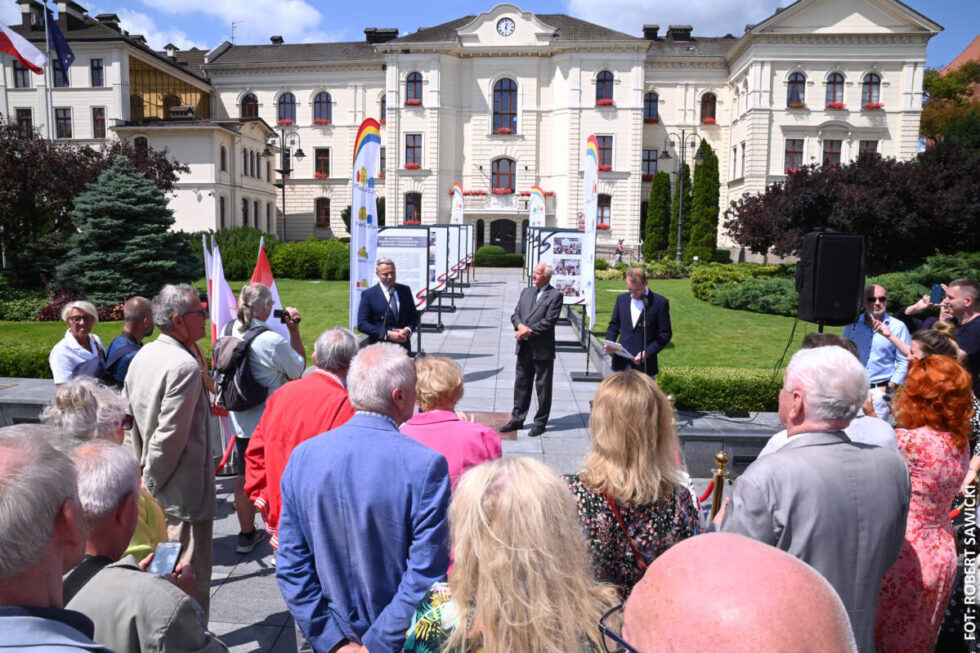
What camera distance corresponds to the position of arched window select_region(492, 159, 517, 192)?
1891 inches

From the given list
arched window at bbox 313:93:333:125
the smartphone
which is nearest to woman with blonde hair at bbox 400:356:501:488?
the smartphone

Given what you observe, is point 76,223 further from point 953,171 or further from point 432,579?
point 953,171

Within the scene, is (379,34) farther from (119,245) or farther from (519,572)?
(519,572)

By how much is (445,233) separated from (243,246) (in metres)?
13.2

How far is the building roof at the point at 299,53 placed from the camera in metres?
51.5

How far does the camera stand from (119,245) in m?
20.3

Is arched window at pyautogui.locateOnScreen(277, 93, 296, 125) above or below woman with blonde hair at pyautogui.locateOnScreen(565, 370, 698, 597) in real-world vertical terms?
above

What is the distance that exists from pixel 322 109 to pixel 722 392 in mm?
49927

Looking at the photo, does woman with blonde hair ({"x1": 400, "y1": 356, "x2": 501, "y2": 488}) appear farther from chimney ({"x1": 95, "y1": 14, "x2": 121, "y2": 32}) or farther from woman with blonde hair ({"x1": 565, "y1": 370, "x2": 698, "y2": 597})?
chimney ({"x1": 95, "y1": 14, "x2": 121, "y2": 32})

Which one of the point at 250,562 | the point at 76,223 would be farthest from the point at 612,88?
the point at 250,562

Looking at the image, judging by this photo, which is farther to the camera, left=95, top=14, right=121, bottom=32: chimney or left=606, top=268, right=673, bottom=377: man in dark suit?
left=95, top=14, right=121, bottom=32: chimney

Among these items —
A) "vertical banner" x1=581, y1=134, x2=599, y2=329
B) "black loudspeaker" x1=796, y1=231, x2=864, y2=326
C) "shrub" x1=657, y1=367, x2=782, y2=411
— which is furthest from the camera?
"vertical banner" x1=581, y1=134, x2=599, y2=329

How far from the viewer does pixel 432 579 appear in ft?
8.00

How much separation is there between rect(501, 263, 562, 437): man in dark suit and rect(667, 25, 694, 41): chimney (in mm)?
50181
